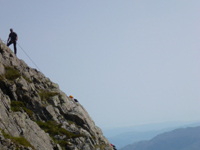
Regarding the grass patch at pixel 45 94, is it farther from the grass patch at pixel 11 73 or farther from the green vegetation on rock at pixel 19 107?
the grass patch at pixel 11 73

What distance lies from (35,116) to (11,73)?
19.9ft

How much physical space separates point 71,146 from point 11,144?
25.3 feet

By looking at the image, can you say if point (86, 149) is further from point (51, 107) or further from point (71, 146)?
point (51, 107)

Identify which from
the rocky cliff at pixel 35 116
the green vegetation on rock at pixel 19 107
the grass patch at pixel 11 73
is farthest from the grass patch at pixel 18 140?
the grass patch at pixel 11 73

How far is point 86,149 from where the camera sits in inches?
945

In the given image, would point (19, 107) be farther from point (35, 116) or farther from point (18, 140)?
point (18, 140)

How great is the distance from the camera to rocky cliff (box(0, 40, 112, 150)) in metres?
18.7

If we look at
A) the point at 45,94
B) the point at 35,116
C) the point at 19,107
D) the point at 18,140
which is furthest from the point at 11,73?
the point at 18,140

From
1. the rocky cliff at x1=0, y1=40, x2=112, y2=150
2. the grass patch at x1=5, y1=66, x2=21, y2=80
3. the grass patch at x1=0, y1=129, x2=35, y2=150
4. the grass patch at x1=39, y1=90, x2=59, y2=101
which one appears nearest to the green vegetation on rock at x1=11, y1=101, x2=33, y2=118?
the rocky cliff at x1=0, y1=40, x2=112, y2=150

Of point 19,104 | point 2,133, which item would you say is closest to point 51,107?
point 19,104

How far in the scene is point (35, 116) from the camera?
23.8 m

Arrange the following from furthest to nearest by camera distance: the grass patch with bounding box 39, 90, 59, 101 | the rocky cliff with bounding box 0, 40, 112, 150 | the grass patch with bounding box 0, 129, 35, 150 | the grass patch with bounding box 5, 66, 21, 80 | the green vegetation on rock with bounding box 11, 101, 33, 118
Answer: the grass patch with bounding box 39, 90, 59, 101
the grass patch with bounding box 5, 66, 21, 80
the green vegetation on rock with bounding box 11, 101, 33, 118
the rocky cliff with bounding box 0, 40, 112, 150
the grass patch with bounding box 0, 129, 35, 150

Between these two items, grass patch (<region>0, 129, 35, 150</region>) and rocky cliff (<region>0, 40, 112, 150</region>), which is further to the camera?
rocky cliff (<region>0, 40, 112, 150</region>)

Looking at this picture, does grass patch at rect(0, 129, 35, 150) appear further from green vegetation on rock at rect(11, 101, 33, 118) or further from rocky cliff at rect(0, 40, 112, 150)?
green vegetation on rock at rect(11, 101, 33, 118)
